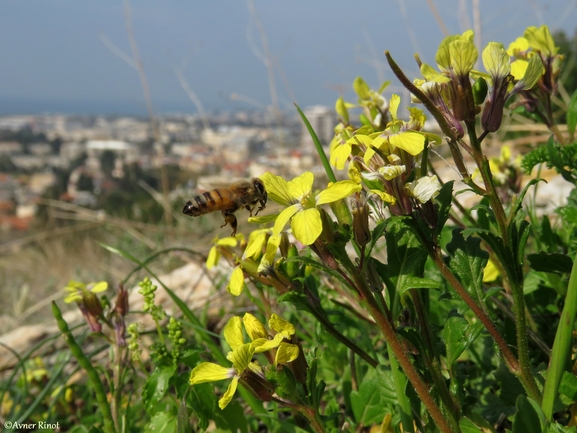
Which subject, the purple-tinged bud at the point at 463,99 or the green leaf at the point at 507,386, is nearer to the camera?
the purple-tinged bud at the point at 463,99

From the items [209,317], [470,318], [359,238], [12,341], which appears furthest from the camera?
[12,341]

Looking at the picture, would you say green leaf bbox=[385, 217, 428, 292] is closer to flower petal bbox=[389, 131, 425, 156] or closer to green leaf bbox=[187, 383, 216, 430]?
flower petal bbox=[389, 131, 425, 156]

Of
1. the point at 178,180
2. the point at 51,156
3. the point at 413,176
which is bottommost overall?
the point at 413,176

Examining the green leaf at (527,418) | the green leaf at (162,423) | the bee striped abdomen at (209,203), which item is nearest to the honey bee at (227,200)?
the bee striped abdomen at (209,203)

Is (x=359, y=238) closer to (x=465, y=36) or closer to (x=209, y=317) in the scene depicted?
(x=465, y=36)

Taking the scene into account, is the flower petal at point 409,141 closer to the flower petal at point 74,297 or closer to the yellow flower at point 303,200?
the yellow flower at point 303,200

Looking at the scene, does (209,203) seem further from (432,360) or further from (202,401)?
(432,360)

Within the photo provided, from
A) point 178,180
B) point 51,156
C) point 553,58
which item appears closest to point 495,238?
point 553,58
